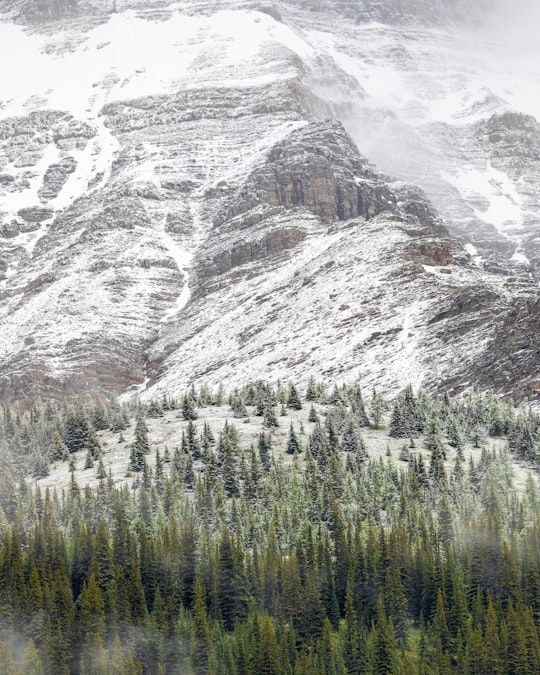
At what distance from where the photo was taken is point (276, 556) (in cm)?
13025

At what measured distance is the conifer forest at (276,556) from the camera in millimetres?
117750

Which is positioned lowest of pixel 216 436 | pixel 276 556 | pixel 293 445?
pixel 216 436

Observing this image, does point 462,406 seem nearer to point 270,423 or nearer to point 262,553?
point 270,423

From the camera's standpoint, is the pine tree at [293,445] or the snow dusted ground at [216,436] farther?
the pine tree at [293,445]

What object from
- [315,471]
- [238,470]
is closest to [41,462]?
[238,470]

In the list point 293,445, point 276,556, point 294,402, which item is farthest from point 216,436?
point 276,556

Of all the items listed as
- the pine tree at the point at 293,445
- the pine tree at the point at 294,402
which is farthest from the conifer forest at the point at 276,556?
the pine tree at the point at 294,402

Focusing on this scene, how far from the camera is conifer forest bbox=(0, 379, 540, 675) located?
386 feet

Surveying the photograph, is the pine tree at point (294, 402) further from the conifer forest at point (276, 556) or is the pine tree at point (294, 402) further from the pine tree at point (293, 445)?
the pine tree at point (293, 445)

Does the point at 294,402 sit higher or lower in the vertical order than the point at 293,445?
lower

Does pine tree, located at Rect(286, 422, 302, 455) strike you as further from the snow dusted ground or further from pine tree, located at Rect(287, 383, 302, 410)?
pine tree, located at Rect(287, 383, 302, 410)

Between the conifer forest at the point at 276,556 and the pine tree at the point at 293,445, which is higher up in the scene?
the conifer forest at the point at 276,556

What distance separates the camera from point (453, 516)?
142500 mm

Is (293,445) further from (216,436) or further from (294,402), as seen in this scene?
(294,402)
